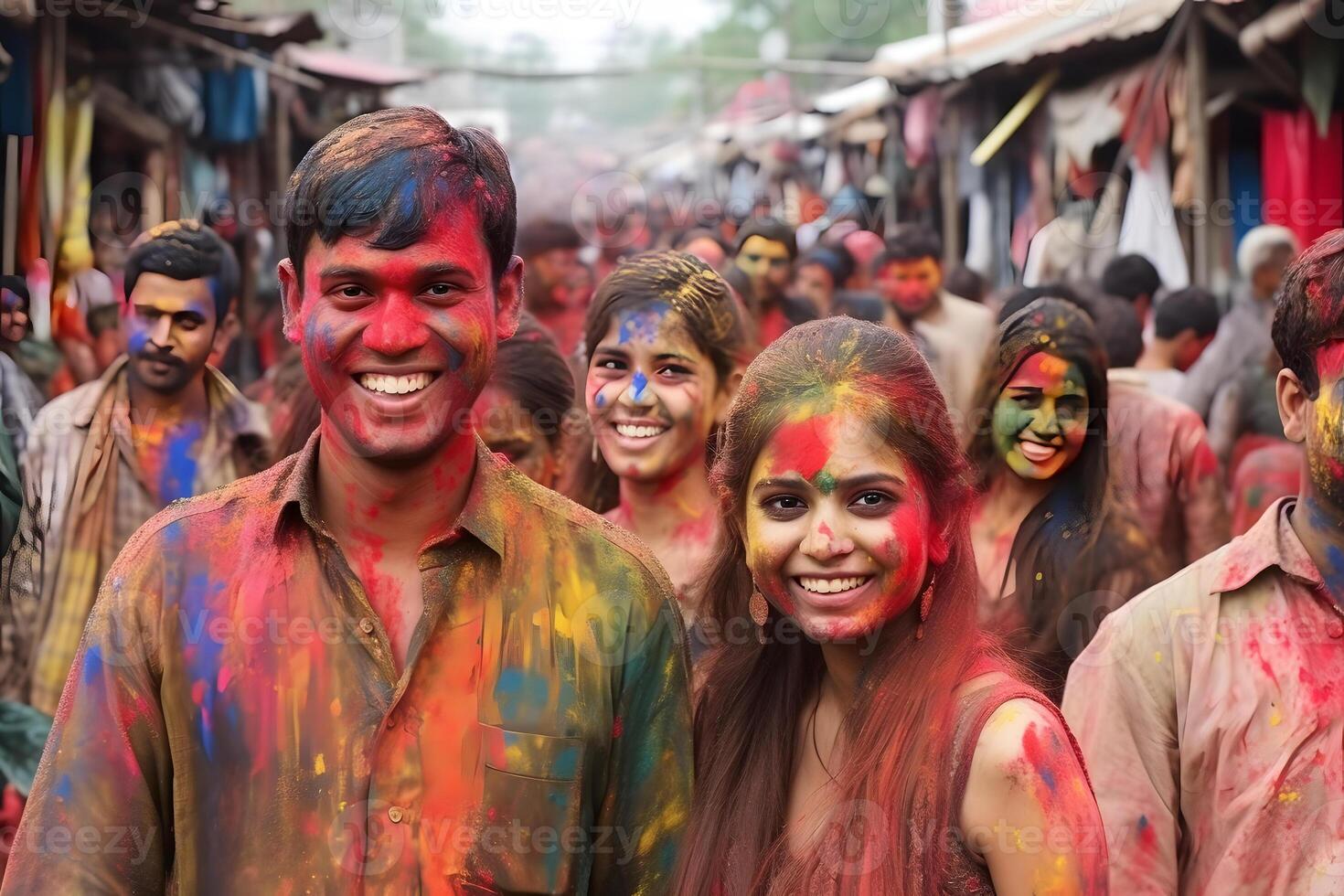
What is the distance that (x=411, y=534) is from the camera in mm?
2883

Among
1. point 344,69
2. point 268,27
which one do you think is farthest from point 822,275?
point 344,69

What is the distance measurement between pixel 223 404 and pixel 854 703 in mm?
3786

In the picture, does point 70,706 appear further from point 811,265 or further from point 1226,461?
point 811,265

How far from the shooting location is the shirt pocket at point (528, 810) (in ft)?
8.95

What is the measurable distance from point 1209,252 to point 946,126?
15.3ft

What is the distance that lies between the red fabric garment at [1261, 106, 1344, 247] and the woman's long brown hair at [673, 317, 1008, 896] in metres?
8.44

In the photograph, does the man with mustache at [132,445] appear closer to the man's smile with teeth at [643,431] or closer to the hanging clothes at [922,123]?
the man's smile with teeth at [643,431]

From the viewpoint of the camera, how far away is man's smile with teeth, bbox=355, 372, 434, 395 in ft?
9.23

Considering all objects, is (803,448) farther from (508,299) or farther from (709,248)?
(709,248)

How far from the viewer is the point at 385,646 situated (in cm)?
275

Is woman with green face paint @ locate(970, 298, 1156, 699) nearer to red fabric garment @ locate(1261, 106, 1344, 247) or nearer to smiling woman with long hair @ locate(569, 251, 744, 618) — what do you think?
smiling woman with long hair @ locate(569, 251, 744, 618)

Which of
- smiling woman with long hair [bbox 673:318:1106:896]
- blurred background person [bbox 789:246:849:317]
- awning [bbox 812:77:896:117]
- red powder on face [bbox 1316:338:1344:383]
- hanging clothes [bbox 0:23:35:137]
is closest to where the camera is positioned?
smiling woman with long hair [bbox 673:318:1106:896]

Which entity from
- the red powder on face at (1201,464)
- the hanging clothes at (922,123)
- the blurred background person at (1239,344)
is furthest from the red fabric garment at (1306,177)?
the red powder on face at (1201,464)

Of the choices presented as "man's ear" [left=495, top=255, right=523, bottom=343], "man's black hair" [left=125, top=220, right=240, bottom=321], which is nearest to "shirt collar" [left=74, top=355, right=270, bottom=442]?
"man's black hair" [left=125, top=220, right=240, bottom=321]
